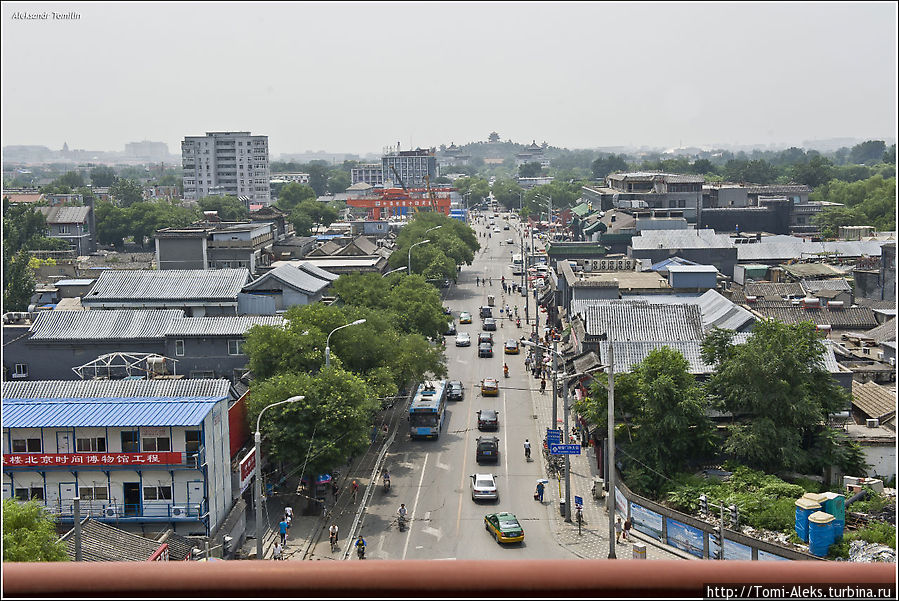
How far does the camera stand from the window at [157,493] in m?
14.2

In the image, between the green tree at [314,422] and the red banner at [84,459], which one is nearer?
the red banner at [84,459]

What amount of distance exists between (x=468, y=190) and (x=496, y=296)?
6221 cm

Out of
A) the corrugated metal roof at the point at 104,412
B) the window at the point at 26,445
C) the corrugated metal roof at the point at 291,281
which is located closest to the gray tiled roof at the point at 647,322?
the corrugated metal roof at the point at 291,281

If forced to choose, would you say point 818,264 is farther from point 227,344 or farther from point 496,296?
point 227,344

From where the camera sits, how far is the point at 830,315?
2489 cm

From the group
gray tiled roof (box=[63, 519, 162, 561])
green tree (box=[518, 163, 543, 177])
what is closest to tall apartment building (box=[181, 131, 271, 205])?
green tree (box=[518, 163, 543, 177])

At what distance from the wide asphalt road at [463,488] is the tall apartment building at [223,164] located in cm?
6773

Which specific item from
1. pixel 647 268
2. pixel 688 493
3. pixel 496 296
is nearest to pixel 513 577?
pixel 688 493

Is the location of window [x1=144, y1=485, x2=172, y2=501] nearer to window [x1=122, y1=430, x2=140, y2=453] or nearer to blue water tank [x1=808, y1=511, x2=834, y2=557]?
window [x1=122, y1=430, x2=140, y2=453]

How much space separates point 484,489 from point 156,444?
5.85 metres

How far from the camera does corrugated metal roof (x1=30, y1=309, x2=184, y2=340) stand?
885 inches

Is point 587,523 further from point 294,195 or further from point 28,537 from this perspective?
point 294,195

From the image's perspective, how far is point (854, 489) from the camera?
586 inches

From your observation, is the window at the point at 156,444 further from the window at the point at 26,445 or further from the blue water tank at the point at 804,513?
the blue water tank at the point at 804,513
